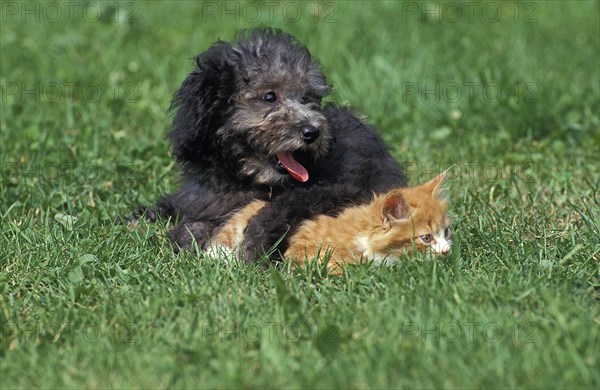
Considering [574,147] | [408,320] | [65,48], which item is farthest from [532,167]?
[65,48]

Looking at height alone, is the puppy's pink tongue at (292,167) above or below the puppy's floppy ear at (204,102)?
below

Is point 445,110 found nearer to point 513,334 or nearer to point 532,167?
point 532,167

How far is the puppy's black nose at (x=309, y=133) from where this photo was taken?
218 inches

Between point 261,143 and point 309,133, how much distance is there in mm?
274

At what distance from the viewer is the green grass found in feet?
13.3

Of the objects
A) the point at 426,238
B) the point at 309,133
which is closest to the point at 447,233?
the point at 426,238

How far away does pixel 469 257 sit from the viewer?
17.0ft

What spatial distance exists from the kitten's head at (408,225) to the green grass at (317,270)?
0.46ft

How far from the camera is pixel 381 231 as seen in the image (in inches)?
197
